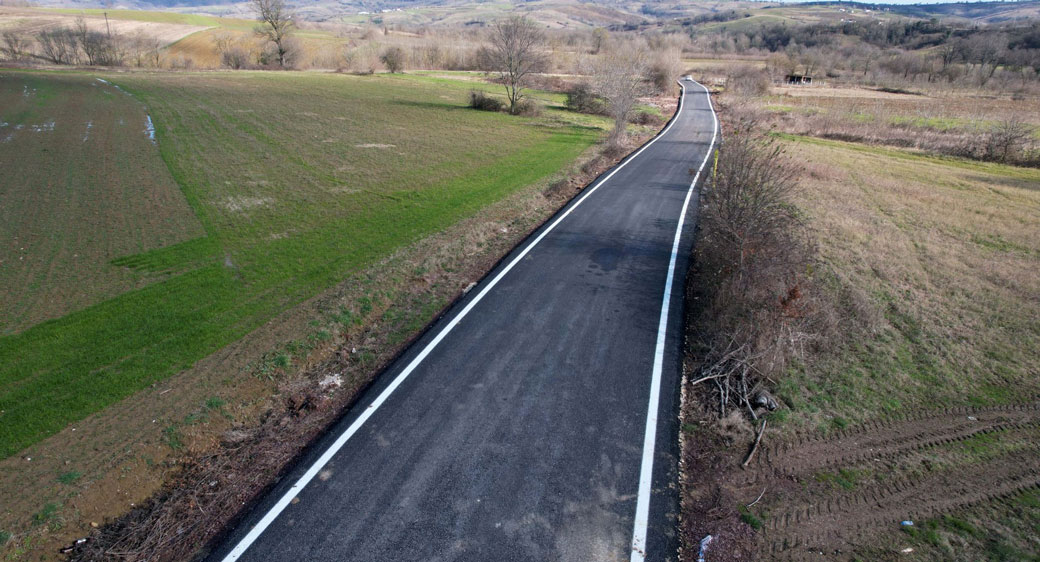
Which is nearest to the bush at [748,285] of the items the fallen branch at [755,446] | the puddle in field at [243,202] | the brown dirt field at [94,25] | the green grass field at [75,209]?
the fallen branch at [755,446]

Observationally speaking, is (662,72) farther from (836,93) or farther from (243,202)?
(243,202)

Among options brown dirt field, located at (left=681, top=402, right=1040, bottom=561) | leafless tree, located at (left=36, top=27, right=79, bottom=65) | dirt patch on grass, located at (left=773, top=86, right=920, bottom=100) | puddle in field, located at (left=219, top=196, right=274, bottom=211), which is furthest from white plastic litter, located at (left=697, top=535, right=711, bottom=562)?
leafless tree, located at (left=36, top=27, right=79, bottom=65)

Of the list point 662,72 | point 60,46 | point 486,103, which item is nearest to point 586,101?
point 486,103

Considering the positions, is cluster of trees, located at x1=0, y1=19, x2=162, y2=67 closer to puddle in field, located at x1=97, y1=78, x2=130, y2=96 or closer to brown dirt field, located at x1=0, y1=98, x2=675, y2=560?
puddle in field, located at x1=97, y1=78, x2=130, y2=96

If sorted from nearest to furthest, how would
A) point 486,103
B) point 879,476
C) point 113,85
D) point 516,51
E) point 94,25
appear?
point 879,476
point 516,51
point 486,103
point 113,85
point 94,25

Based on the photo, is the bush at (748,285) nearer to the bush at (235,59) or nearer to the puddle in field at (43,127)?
the puddle in field at (43,127)

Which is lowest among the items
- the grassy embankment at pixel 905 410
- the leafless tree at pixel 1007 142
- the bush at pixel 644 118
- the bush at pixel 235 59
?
the grassy embankment at pixel 905 410

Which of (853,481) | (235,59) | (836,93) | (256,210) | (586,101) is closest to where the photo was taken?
(853,481)
